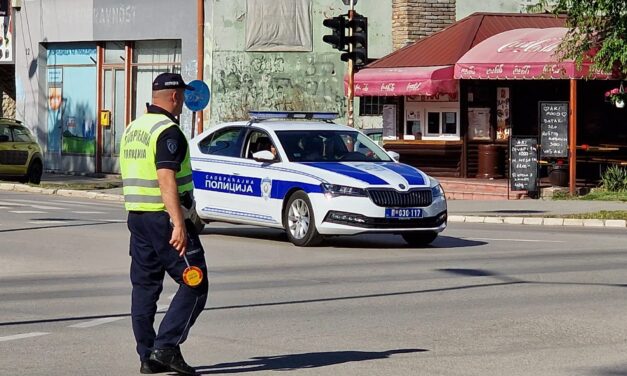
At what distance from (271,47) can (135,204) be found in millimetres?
30428

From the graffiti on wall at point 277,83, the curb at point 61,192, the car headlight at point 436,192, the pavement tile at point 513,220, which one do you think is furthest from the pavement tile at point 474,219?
the graffiti on wall at point 277,83

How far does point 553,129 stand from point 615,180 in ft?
5.51

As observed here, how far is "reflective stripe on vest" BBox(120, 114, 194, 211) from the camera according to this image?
8680 millimetres

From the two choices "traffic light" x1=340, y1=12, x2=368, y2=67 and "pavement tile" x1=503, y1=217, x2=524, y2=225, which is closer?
"pavement tile" x1=503, y1=217, x2=524, y2=225

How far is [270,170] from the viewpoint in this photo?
18.6 metres

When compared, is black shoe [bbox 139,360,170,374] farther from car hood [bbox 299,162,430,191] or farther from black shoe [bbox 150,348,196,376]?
car hood [bbox 299,162,430,191]

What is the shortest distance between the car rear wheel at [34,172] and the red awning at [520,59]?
→ 37.0 ft

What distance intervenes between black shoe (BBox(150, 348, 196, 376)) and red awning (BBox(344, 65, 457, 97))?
2404 centimetres

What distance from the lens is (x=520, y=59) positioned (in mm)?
30844

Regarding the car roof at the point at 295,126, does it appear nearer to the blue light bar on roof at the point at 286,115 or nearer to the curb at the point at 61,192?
the blue light bar on roof at the point at 286,115

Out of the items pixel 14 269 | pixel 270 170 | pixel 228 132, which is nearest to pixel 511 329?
pixel 14 269

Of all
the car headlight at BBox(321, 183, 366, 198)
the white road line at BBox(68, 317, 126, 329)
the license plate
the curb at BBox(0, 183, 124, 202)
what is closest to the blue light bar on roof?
the car headlight at BBox(321, 183, 366, 198)

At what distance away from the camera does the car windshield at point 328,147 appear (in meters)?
18.7

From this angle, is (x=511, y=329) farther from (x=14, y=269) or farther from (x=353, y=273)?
(x=14, y=269)
